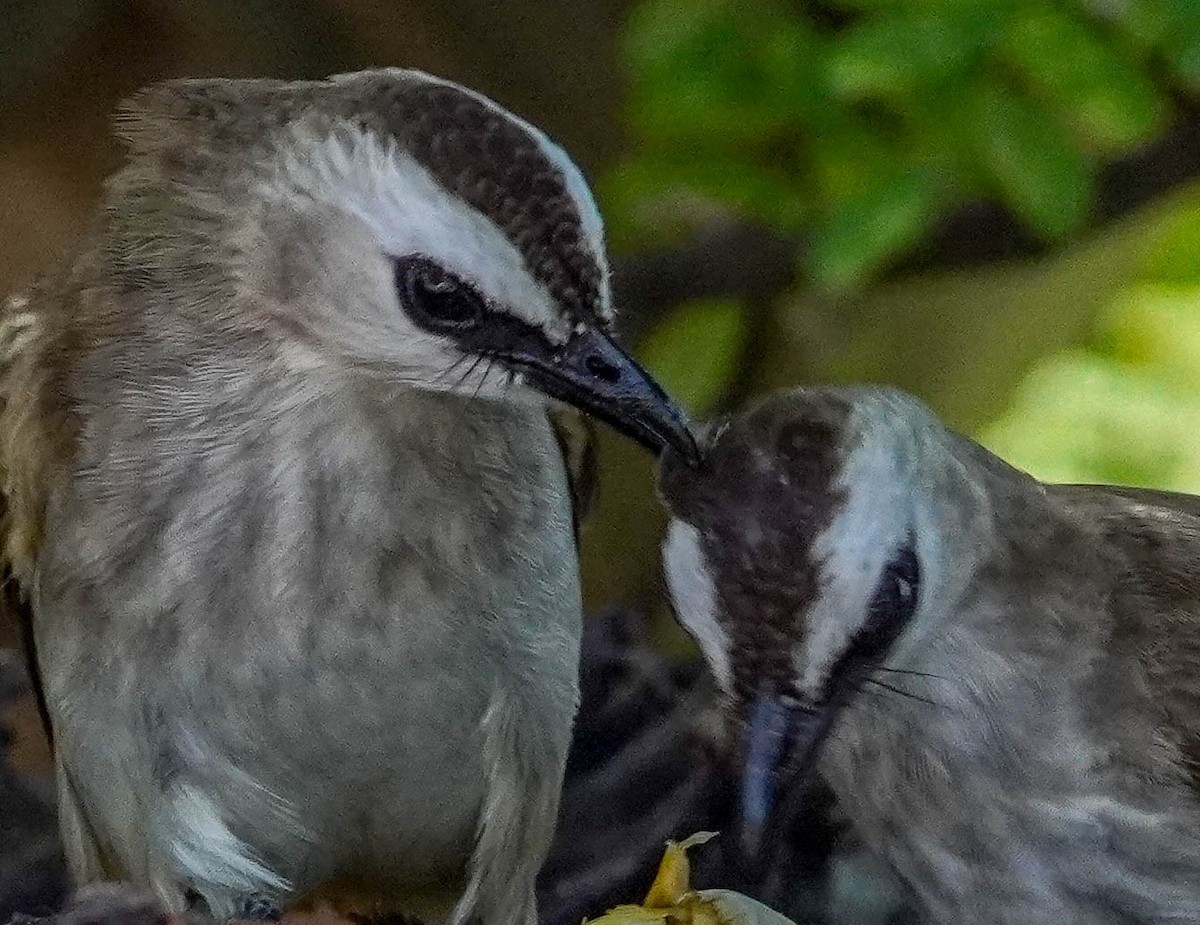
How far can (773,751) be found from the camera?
1.35m

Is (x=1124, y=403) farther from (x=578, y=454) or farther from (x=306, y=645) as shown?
(x=306, y=645)

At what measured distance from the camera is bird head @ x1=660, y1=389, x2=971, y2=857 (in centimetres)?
131

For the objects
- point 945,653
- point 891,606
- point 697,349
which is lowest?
point 697,349

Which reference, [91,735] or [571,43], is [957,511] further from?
[571,43]

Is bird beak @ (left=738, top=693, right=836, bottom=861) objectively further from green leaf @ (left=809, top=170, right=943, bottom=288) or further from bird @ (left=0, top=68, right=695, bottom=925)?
green leaf @ (left=809, top=170, right=943, bottom=288)

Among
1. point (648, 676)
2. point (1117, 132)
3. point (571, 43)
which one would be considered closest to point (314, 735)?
point (648, 676)

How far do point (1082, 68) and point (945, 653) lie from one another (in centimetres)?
107

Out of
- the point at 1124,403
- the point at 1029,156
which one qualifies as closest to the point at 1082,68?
the point at 1029,156

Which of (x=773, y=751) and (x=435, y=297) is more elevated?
(x=435, y=297)

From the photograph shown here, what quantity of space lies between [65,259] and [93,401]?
0.65 feet

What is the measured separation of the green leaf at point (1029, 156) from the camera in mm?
2361

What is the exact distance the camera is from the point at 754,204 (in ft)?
8.84

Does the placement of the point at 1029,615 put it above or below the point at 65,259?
below

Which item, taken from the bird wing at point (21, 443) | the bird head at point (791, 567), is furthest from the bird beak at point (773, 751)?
the bird wing at point (21, 443)
